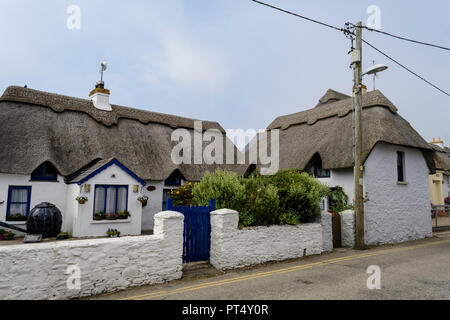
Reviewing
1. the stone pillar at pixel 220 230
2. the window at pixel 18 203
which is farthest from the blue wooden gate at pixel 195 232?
the window at pixel 18 203

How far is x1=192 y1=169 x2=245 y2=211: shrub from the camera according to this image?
29.8 feet

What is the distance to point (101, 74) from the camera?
65.2 ft

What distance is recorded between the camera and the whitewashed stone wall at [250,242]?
26.6ft

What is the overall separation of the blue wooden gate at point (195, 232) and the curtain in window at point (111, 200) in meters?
7.47

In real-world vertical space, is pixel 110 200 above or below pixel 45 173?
below

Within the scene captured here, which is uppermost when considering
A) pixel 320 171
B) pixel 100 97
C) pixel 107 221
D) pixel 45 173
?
pixel 100 97

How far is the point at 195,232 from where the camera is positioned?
27.2 ft

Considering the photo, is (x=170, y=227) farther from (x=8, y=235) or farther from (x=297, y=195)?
(x=8, y=235)

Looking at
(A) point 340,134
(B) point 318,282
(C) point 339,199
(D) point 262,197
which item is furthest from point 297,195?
(A) point 340,134

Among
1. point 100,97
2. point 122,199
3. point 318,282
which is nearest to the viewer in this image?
point 318,282

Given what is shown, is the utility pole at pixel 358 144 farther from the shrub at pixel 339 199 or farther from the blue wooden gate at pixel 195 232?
the blue wooden gate at pixel 195 232

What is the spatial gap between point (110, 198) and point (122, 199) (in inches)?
24.3
